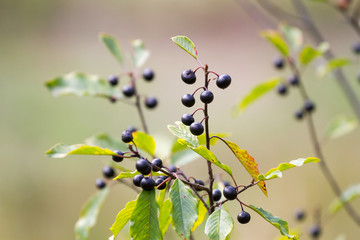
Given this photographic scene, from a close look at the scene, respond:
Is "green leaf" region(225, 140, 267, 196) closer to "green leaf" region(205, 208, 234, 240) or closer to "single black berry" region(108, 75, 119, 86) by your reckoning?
"green leaf" region(205, 208, 234, 240)

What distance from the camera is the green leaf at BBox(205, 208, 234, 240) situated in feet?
3.26

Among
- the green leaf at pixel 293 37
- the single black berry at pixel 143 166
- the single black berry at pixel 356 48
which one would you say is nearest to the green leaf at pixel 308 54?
the green leaf at pixel 293 37

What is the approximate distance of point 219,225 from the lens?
3.31 feet

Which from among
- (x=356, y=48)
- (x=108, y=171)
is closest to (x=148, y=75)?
(x=108, y=171)

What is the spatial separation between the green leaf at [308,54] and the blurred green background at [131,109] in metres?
0.69

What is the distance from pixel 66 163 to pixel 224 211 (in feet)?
14.6

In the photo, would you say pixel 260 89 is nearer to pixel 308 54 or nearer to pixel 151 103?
pixel 308 54

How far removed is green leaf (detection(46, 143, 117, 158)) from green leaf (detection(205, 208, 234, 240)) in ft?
0.91

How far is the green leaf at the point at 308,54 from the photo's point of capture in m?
1.88

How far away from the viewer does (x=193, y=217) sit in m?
1.04

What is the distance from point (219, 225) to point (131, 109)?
5197 mm

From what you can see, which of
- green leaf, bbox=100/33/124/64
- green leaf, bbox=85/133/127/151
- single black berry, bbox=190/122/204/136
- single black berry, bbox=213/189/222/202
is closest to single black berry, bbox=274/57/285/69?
green leaf, bbox=100/33/124/64

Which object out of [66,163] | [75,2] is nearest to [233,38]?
[75,2]

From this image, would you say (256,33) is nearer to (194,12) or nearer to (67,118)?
(194,12)
